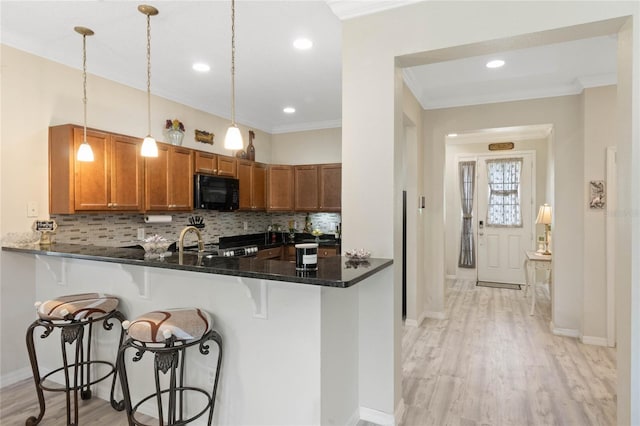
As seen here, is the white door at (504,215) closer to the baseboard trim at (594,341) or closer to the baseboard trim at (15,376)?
the baseboard trim at (594,341)

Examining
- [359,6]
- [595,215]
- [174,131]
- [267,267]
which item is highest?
[359,6]

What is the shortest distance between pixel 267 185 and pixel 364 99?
3.42 meters

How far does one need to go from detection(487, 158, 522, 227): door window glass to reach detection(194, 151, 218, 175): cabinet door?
498cm

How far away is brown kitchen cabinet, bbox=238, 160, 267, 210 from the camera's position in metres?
5.05

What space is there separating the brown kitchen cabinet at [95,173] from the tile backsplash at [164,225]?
223 mm

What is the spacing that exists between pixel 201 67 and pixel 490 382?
3870 mm

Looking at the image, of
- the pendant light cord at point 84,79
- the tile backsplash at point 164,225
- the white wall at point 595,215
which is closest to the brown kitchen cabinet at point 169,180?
the tile backsplash at point 164,225

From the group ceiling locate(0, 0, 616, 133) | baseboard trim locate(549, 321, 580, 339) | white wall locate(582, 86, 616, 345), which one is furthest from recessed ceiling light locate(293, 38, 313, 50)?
baseboard trim locate(549, 321, 580, 339)

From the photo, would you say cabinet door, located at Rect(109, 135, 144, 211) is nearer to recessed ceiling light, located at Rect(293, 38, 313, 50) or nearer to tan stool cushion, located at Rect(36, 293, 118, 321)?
tan stool cushion, located at Rect(36, 293, 118, 321)

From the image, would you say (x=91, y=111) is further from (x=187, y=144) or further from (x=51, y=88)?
(x=187, y=144)

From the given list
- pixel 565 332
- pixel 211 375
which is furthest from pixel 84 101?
pixel 565 332

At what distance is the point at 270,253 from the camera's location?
5312 millimetres

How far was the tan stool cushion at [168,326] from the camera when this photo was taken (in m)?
1.81

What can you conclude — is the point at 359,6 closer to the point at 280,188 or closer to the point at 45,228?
the point at 45,228
